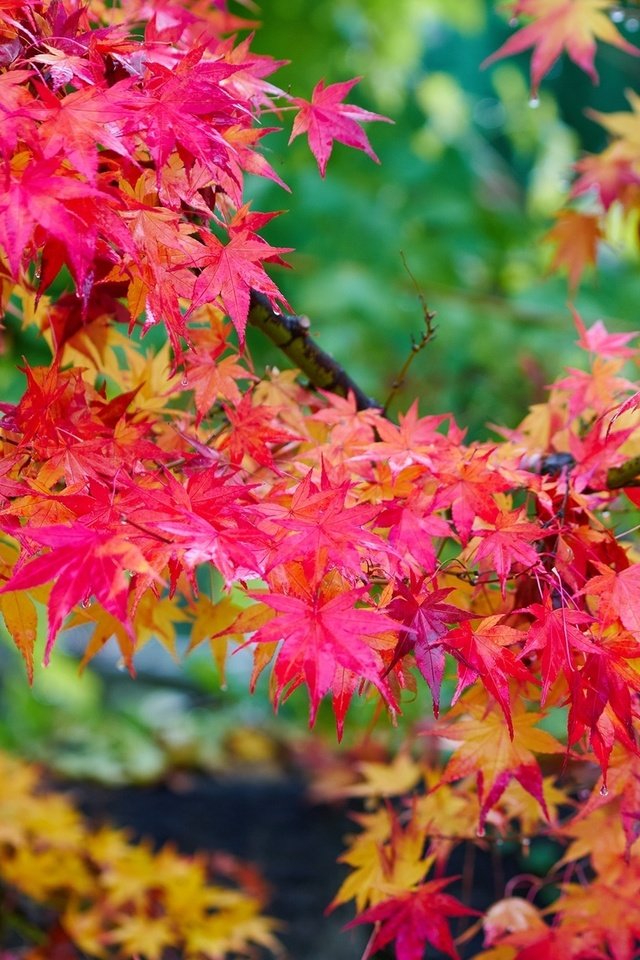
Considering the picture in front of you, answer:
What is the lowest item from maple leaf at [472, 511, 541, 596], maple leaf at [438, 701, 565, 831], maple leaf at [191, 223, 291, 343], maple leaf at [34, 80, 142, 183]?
maple leaf at [438, 701, 565, 831]

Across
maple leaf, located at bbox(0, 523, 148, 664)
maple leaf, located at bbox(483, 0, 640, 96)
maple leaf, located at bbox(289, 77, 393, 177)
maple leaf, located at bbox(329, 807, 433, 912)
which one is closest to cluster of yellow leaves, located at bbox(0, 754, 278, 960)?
maple leaf, located at bbox(329, 807, 433, 912)

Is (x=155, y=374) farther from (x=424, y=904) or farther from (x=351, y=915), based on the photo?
(x=351, y=915)

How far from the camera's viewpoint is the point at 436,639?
2.52ft

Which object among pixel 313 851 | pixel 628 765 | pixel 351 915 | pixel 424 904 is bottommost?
pixel 313 851

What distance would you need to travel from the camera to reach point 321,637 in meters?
0.70

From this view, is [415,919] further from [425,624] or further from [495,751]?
[425,624]

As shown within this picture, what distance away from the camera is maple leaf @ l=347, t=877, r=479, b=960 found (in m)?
1.03

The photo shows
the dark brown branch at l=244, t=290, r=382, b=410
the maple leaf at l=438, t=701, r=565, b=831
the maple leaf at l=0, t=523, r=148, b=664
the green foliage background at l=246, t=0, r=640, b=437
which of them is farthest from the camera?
the green foliage background at l=246, t=0, r=640, b=437

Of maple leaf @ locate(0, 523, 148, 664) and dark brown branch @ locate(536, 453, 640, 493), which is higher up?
dark brown branch @ locate(536, 453, 640, 493)

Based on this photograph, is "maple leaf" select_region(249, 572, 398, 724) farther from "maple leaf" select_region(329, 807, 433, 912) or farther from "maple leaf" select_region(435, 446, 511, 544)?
"maple leaf" select_region(329, 807, 433, 912)

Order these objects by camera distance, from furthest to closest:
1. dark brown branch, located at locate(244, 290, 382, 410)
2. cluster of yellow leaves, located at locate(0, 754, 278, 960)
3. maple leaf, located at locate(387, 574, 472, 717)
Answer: cluster of yellow leaves, located at locate(0, 754, 278, 960)
dark brown branch, located at locate(244, 290, 382, 410)
maple leaf, located at locate(387, 574, 472, 717)

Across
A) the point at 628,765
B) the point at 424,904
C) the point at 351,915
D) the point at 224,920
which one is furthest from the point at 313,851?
the point at 628,765

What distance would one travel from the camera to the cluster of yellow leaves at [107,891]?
1.74 meters

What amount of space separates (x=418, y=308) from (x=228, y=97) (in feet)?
9.44
